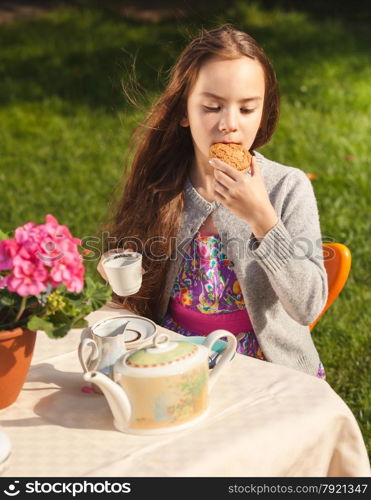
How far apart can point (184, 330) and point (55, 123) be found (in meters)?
4.57

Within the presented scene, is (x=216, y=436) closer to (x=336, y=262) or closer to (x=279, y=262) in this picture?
(x=279, y=262)

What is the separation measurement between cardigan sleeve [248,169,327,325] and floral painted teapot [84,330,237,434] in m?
0.57

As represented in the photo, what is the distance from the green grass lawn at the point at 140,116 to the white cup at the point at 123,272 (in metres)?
1.47

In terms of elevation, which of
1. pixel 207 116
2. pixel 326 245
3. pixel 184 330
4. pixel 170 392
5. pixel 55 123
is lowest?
pixel 55 123

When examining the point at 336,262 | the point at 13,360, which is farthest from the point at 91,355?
the point at 336,262

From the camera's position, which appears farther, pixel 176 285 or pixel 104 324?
pixel 176 285

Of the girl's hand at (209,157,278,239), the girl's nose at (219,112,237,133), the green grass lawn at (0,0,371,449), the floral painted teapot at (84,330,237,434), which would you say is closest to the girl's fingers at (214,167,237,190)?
the girl's hand at (209,157,278,239)

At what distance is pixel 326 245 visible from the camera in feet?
8.16

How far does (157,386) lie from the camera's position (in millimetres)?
1518

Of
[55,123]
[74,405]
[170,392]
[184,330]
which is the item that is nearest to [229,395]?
[170,392]

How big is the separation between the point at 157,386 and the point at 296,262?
0.74 m
